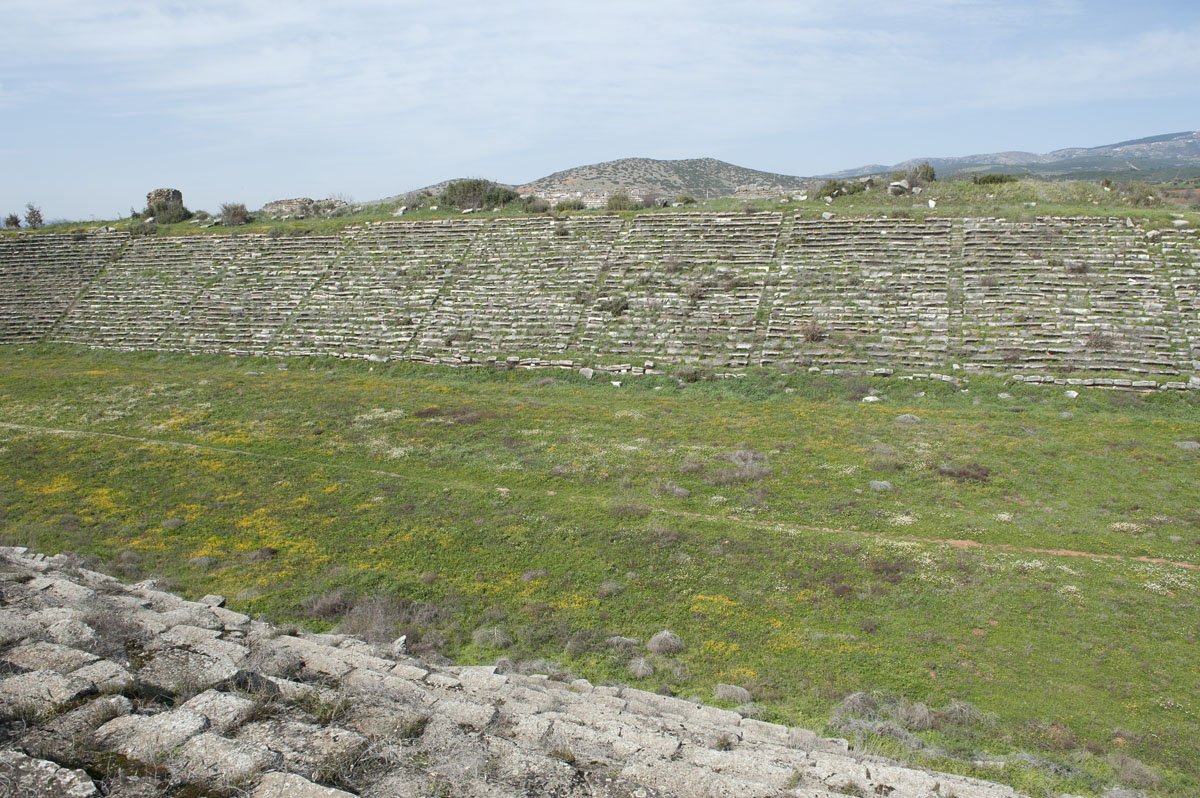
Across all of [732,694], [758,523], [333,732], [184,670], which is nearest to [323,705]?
[333,732]

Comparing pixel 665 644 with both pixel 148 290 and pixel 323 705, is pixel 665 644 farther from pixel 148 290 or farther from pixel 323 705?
pixel 148 290

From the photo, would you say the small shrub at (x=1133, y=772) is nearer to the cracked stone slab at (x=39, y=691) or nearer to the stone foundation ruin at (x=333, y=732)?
the stone foundation ruin at (x=333, y=732)

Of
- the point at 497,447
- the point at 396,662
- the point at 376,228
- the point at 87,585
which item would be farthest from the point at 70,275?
the point at 396,662

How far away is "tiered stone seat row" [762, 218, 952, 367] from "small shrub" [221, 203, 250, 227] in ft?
117

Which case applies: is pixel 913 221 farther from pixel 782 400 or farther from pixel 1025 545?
pixel 1025 545

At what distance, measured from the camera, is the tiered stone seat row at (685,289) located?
28234 mm

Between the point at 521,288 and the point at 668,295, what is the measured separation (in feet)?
23.7

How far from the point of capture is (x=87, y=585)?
1050cm

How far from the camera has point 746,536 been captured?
46.0ft

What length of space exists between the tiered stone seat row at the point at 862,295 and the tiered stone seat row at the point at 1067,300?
3.97ft

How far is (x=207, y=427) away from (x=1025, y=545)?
73.9 feet

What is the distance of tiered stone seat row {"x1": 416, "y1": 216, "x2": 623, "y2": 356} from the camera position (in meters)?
30.5

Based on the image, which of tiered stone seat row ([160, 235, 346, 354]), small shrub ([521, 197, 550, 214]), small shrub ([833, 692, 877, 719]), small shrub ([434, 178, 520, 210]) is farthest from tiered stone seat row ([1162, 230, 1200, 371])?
tiered stone seat row ([160, 235, 346, 354])

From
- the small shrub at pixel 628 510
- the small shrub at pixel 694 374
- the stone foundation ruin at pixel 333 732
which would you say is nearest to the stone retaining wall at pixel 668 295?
the small shrub at pixel 694 374
